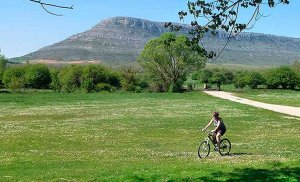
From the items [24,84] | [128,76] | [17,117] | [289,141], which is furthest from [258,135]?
[24,84]

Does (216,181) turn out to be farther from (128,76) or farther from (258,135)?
(128,76)

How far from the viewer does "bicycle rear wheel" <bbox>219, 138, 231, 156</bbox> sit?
24109mm

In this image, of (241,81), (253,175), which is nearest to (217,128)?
(253,175)

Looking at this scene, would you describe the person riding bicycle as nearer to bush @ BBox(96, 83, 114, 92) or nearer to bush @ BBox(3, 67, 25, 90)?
bush @ BBox(96, 83, 114, 92)

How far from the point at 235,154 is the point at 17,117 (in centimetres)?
3153

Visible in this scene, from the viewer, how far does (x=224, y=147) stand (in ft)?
79.4

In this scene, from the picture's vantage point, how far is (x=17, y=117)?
49.7 meters

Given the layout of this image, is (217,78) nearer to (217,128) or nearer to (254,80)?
(254,80)

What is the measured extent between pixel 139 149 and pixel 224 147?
524 cm

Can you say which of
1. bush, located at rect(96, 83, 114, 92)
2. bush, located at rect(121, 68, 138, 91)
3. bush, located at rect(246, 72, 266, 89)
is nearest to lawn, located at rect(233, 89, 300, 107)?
bush, located at rect(246, 72, 266, 89)

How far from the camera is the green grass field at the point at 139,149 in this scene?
680 inches

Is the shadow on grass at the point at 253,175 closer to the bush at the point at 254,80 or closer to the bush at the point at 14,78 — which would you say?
the bush at the point at 14,78

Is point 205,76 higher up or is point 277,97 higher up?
point 205,76

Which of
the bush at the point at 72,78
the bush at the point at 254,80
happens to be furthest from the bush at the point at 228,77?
the bush at the point at 72,78
